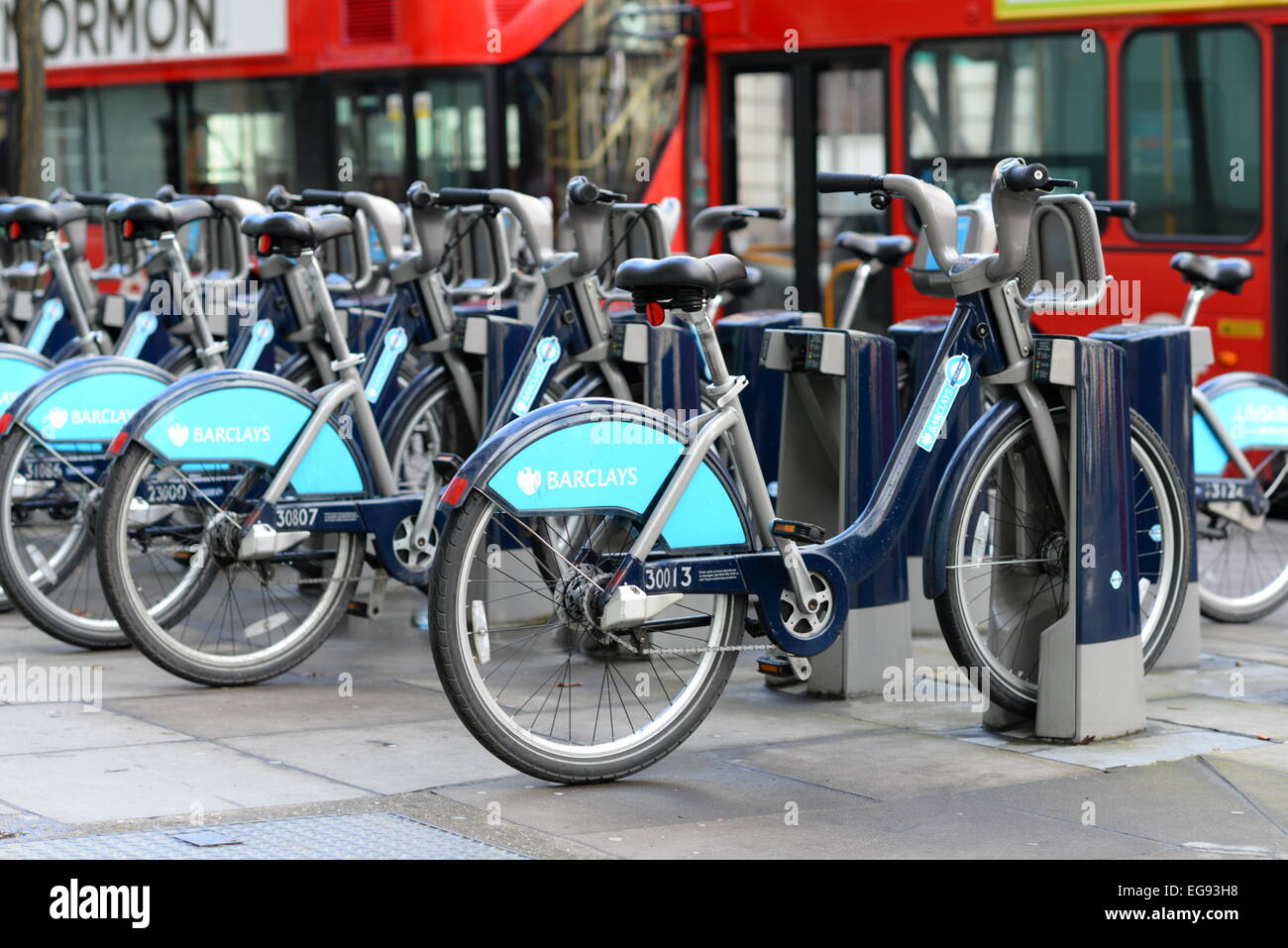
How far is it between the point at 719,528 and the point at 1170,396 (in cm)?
228

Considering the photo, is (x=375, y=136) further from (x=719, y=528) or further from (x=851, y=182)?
(x=719, y=528)

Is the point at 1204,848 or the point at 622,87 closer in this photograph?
the point at 1204,848

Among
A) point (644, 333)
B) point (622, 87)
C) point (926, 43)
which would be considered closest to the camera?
point (644, 333)

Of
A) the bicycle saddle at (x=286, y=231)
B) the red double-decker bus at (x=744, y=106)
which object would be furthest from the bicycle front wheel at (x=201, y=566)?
the red double-decker bus at (x=744, y=106)

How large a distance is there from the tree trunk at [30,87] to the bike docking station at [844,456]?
22.8ft

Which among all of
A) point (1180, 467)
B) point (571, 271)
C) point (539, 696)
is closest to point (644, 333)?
point (571, 271)

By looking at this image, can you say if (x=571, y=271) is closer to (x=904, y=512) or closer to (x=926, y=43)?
A: (x=904, y=512)

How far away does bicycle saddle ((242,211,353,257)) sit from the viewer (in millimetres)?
6641

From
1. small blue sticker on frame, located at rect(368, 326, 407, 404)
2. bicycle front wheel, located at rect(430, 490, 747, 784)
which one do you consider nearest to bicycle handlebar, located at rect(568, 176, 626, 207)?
Result: small blue sticker on frame, located at rect(368, 326, 407, 404)

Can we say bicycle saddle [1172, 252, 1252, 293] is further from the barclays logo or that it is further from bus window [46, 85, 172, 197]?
bus window [46, 85, 172, 197]

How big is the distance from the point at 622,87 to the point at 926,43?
2.07 metres

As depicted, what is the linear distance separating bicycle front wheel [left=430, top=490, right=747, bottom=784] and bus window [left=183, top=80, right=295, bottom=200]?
317 inches

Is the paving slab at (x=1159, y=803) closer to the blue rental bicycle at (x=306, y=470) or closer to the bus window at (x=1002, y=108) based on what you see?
the blue rental bicycle at (x=306, y=470)

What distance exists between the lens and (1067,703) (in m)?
5.60
